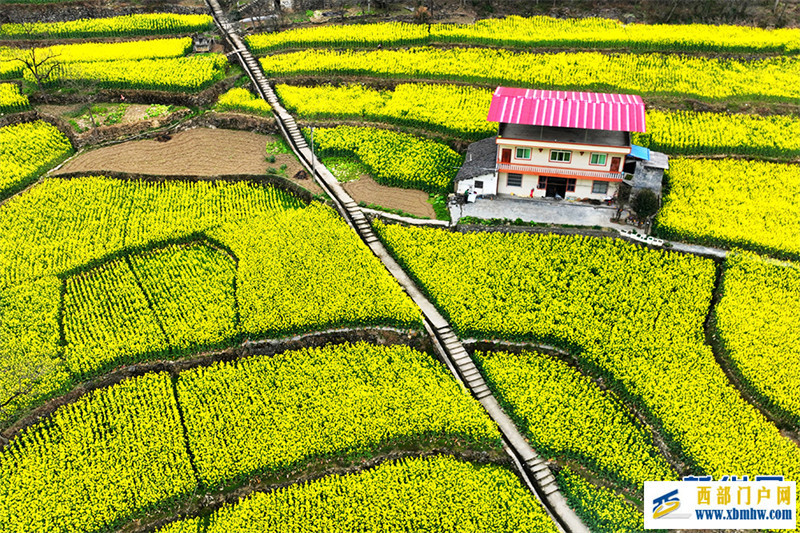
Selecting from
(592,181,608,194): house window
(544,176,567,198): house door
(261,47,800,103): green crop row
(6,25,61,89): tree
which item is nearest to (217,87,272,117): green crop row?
(261,47,800,103): green crop row

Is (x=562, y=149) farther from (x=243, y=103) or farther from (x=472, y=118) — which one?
(x=243, y=103)

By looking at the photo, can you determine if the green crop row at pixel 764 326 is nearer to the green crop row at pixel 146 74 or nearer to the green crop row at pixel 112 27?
→ the green crop row at pixel 146 74

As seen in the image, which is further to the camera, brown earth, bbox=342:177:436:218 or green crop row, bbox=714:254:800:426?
brown earth, bbox=342:177:436:218

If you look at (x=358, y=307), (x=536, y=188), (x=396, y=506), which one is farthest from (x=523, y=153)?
(x=396, y=506)

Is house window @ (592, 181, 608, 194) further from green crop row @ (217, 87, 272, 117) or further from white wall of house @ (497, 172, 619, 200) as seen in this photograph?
green crop row @ (217, 87, 272, 117)

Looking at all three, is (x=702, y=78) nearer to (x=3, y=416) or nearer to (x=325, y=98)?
(x=325, y=98)

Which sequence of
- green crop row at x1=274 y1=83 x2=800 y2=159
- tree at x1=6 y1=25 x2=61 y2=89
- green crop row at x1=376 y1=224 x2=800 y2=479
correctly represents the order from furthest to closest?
tree at x1=6 y1=25 x2=61 y2=89 < green crop row at x1=274 y1=83 x2=800 y2=159 < green crop row at x1=376 y1=224 x2=800 y2=479

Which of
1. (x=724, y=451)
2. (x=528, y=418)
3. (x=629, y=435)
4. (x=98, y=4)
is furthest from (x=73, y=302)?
(x=98, y=4)
